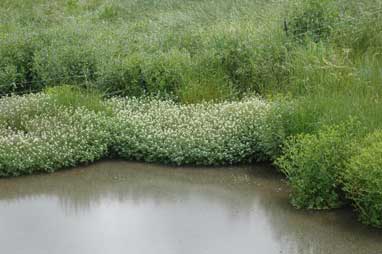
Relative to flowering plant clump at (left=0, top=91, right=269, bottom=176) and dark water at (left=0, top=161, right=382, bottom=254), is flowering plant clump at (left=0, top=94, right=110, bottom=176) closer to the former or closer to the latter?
flowering plant clump at (left=0, top=91, right=269, bottom=176)

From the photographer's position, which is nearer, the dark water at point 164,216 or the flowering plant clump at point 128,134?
the dark water at point 164,216

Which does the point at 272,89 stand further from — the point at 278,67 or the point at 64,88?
the point at 64,88

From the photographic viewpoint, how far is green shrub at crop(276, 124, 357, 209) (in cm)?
810

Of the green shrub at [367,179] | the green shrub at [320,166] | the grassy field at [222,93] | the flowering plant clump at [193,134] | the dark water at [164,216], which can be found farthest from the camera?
the flowering plant clump at [193,134]

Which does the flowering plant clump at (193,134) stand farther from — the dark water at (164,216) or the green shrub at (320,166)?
the green shrub at (320,166)

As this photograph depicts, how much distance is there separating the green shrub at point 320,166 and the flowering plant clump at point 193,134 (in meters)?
1.40

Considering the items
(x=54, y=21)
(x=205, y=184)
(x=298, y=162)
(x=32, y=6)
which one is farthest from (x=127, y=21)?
(x=298, y=162)

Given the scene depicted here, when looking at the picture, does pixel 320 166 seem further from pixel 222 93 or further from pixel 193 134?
pixel 222 93

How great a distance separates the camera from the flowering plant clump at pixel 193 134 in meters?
9.78

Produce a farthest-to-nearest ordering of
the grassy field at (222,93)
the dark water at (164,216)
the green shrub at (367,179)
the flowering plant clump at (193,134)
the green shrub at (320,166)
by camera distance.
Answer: the flowering plant clump at (193,134)
the grassy field at (222,93)
the green shrub at (320,166)
the dark water at (164,216)
the green shrub at (367,179)

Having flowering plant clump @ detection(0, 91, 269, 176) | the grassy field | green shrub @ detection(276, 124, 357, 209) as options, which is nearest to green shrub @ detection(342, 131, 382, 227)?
the grassy field

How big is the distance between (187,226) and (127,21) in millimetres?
8725

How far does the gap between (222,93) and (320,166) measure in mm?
3550

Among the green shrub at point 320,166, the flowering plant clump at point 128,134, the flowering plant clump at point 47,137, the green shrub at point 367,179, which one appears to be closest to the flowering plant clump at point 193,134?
the flowering plant clump at point 128,134
